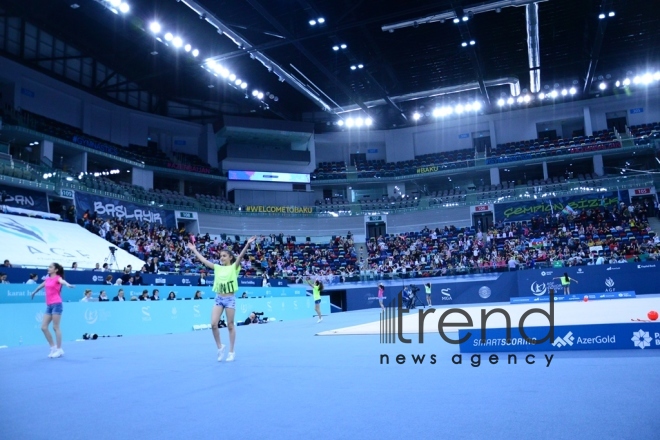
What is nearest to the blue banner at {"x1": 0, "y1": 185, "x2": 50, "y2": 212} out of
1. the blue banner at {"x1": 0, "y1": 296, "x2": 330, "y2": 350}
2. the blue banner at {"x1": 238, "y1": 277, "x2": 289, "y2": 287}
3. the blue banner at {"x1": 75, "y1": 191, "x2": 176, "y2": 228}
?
the blue banner at {"x1": 75, "y1": 191, "x2": 176, "y2": 228}

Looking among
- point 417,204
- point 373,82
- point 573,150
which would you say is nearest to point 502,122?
point 573,150

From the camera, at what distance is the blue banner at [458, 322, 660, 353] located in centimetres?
635

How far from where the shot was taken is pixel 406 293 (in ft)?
94.3

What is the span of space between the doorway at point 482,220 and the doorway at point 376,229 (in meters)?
Answer: 7.84

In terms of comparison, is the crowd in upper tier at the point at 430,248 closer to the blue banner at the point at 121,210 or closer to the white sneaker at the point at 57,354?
the blue banner at the point at 121,210

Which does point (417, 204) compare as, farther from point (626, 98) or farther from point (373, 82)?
point (626, 98)

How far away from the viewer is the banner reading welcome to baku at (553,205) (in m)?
36.3

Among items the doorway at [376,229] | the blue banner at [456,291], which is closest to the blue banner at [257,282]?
the blue banner at [456,291]

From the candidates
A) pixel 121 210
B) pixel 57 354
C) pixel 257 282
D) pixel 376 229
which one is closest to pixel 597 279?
pixel 257 282

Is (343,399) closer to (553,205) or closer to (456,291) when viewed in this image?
(456,291)

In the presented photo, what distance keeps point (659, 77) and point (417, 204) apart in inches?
839

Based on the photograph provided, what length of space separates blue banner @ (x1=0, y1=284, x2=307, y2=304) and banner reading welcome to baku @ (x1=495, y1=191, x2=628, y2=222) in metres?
20.1

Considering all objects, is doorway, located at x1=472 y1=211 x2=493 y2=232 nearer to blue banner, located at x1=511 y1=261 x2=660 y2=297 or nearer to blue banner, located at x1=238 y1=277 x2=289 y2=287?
blue banner, located at x1=511 y1=261 x2=660 y2=297

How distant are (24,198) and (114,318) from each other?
58.1 ft
